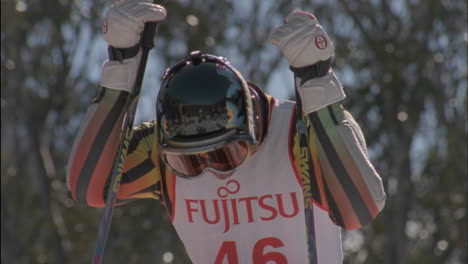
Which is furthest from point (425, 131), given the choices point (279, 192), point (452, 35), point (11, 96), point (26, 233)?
point (279, 192)

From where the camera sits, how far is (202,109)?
4.44m

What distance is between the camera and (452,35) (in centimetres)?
1634

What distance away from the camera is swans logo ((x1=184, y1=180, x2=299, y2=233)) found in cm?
479

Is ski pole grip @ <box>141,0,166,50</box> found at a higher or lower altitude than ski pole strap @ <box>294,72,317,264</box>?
higher

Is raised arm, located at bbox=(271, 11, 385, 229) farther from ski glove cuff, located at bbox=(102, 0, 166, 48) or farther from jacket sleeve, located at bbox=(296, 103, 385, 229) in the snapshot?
ski glove cuff, located at bbox=(102, 0, 166, 48)

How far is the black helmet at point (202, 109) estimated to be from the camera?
14.5 ft

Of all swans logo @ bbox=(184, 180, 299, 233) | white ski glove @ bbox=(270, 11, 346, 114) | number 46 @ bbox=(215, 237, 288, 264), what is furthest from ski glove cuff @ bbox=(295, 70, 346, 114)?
number 46 @ bbox=(215, 237, 288, 264)

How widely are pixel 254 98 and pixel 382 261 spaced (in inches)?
484

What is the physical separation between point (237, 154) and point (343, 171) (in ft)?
1.61

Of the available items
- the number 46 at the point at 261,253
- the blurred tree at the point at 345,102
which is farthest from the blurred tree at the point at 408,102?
the number 46 at the point at 261,253

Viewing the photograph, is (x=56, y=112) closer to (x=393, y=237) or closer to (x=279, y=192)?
(x=393, y=237)

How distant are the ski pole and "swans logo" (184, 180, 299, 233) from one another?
1.33ft

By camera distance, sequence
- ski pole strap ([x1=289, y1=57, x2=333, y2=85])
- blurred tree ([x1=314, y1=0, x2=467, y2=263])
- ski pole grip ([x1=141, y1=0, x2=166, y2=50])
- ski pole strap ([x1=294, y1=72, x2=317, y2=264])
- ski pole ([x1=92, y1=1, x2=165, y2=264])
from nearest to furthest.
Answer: ski pole strap ([x1=294, y1=72, x2=317, y2=264]) → ski pole strap ([x1=289, y1=57, x2=333, y2=85]) → ski pole ([x1=92, y1=1, x2=165, y2=264]) → ski pole grip ([x1=141, y1=0, x2=166, y2=50]) → blurred tree ([x1=314, y1=0, x2=467, y2=263])

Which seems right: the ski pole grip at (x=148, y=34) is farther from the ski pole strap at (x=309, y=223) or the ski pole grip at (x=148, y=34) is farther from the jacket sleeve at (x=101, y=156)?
the ski pole strap at (x=309, y=223)
